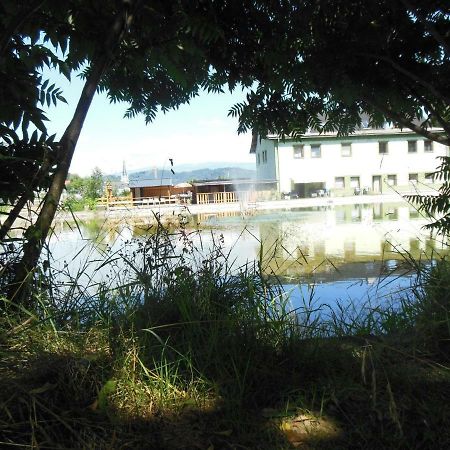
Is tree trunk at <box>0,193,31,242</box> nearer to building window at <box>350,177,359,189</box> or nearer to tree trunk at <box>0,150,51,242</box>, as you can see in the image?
tree trunk at <box>0,150,51,242</box>

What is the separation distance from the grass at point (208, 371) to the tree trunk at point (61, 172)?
0.18m

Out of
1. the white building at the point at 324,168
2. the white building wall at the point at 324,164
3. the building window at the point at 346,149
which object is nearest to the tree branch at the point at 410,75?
the white building at the point at 324,168

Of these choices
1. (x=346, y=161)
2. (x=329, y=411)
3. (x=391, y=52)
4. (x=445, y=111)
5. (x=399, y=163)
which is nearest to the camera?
(x=329, y=411)

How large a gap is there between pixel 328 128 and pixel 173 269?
2.84 metres

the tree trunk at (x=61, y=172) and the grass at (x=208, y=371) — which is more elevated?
the tree trunk at (x=61, y=172)

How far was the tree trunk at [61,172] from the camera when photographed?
2891mm

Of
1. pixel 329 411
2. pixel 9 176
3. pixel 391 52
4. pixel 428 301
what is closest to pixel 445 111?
pixel 391 52

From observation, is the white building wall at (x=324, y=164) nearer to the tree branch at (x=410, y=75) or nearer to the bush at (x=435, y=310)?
the tree branch at (x=410, y=75)

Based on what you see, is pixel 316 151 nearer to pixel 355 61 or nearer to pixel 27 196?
pixel 355 61

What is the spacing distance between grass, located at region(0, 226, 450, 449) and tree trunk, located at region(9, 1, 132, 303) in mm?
175

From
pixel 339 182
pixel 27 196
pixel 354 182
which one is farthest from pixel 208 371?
pixel 339 182

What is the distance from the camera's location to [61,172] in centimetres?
311

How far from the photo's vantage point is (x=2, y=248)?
3033 mm

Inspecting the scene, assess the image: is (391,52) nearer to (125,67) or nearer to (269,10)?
(269,10)
